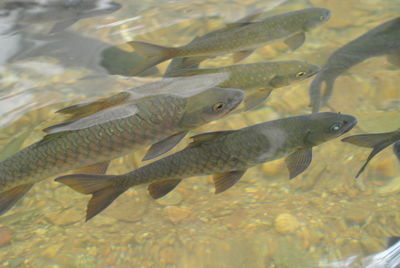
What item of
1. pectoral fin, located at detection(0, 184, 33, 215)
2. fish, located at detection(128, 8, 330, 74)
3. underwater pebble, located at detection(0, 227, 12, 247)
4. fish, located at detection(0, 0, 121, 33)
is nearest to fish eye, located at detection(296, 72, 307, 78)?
fish, located at detection(128, 8, 330, 74)

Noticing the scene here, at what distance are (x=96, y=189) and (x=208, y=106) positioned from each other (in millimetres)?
1005

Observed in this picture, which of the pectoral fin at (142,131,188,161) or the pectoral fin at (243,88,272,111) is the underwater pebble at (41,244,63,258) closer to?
the pectoral fin at (142,131,188,161)

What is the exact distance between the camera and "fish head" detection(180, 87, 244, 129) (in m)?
2.85

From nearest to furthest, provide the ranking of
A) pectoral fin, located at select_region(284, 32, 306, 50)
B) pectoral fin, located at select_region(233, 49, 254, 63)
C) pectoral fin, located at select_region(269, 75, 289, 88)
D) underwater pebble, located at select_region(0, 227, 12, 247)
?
1. underwater pebble, located at select_region(0, 227, 12, 247)
2. pectoral fin, located at select_region(269, 75, 289, 88)
3. pectoral fin, located at select_region(233, 49, 254, 63)
4. pectoral fin, located at select_region(284, 32, 306, 50)

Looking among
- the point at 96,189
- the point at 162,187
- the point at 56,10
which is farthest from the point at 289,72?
the point at 56,10

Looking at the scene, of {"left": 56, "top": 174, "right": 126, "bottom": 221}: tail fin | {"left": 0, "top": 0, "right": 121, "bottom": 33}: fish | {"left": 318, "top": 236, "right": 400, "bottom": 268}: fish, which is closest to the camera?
{"left": 56, "top": 174, "right": 126, "bottom": 221}: tail fin

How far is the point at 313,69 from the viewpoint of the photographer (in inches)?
142

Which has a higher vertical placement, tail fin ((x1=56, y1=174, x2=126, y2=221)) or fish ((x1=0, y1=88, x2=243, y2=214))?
fish ((x1=0, y1=88, x2=243, y2=214))

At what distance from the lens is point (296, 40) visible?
4.43 metres

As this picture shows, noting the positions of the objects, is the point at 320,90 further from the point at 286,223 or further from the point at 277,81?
the point at 286,223

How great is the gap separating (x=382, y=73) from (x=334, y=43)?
2.72 feet

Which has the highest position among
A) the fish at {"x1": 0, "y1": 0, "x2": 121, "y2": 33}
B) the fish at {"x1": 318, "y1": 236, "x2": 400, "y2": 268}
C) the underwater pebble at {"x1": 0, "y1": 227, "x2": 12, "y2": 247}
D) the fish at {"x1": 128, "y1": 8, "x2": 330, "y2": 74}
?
the fish at {"x1": 0, "y1": 0, "x2": 121, "y2": 33}

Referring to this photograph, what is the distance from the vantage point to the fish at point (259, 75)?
3465 mm

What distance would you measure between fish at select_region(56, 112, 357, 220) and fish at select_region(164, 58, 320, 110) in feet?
2.58
